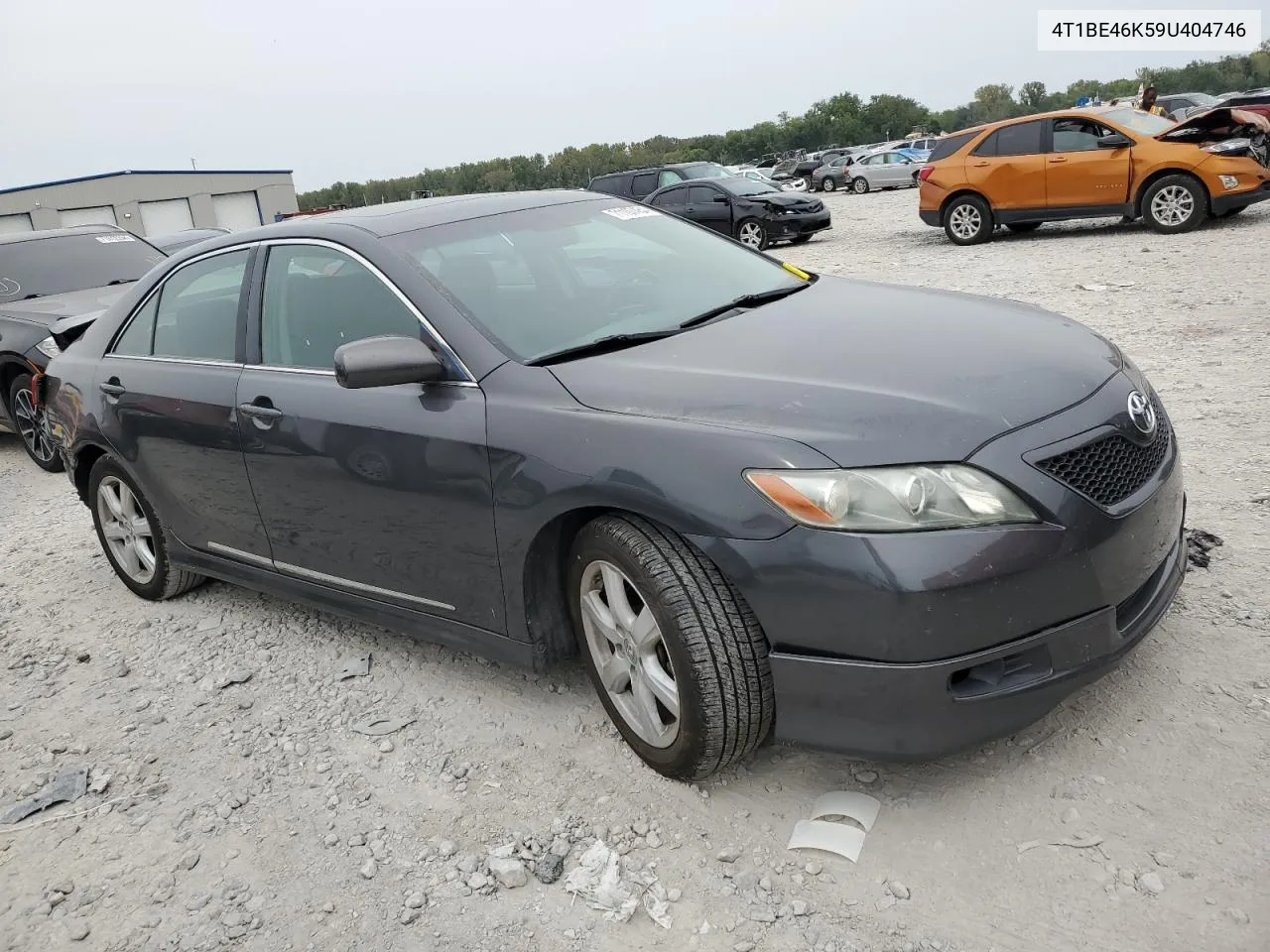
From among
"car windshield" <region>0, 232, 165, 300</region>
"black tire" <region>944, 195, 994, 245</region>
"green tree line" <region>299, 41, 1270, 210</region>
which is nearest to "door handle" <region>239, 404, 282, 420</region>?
"car windshield" <region>0, 232, 165, 300</region>

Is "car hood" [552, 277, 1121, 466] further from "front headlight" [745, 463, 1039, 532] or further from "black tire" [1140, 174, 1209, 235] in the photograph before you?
"black tire" [1140, 174, 1209, 235]

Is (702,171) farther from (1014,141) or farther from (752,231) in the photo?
(1014,141)

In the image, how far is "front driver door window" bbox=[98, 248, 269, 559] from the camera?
12.9ft

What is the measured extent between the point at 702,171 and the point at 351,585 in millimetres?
17298

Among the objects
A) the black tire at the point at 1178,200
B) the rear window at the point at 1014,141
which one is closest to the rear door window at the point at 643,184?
the rear window at the point at 1014,141

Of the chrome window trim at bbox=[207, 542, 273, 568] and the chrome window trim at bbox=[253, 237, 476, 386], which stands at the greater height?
the chrome window trim at bbox=[253, 237, 476, 386]

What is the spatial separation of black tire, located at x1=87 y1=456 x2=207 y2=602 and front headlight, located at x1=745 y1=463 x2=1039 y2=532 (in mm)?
3239

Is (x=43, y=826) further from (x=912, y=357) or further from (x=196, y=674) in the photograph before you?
(x=912, y=357)

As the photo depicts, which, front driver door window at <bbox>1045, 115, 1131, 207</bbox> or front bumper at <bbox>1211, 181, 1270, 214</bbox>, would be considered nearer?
front bumper at <bbox>1211, 181, 1270, 214</bbox>

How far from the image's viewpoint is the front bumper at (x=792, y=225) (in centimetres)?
1730

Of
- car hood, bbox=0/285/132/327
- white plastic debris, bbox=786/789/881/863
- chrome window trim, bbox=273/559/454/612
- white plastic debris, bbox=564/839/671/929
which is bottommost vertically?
white plastic debris, bbox=564/839/671/929

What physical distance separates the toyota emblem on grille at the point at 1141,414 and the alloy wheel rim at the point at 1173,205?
35.9 ft

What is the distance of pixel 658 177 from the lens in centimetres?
1975

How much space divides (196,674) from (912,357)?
3015 millimetres
